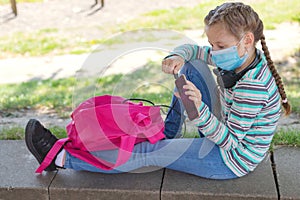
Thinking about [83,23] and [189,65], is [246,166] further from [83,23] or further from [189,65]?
[83,23]

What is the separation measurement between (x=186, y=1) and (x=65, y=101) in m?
5.26

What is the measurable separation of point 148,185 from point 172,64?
594mm

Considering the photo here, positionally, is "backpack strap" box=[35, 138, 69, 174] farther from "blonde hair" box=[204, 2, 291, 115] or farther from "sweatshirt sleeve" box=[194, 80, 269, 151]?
"blonde hair" box=[204, 2, 291, 115]

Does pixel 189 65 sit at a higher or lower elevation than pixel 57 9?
higher

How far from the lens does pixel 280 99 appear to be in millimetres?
2279

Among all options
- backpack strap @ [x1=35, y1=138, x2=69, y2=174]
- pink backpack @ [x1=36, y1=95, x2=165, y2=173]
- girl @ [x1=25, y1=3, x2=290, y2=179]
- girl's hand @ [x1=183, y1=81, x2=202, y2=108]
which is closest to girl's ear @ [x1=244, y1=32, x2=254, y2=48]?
girl @ [x1=25, y1=3, x2=290, y2=179]

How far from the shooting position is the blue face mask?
2.12 metres

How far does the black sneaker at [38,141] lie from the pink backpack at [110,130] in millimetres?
39

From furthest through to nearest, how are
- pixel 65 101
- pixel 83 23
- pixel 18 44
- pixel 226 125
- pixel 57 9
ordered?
pixel 57 9 → pixel 83 23 → pixel 18 44 → pixel 65 101 → pixel 226 125

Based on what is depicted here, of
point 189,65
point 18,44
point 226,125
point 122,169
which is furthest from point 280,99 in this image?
point 18,44

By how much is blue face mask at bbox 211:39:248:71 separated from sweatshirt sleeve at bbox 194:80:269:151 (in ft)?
0.35

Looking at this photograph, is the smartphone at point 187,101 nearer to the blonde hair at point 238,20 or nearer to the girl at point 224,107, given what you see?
the girl at point 224,107

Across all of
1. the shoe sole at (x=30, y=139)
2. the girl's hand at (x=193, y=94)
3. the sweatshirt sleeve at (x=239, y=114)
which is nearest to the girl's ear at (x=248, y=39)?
the sweatshirt sleeve at (x=239, y=114)

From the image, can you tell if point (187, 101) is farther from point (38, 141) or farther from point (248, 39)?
point (38, 141)
